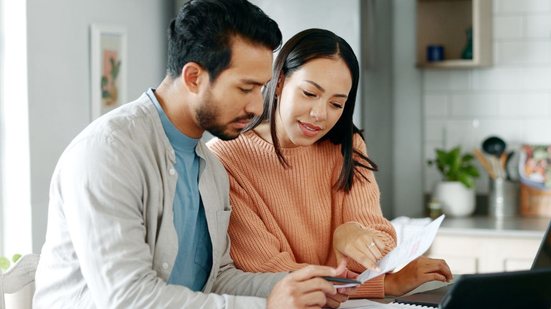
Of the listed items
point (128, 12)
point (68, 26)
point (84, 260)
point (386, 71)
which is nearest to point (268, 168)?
point (84, 260)

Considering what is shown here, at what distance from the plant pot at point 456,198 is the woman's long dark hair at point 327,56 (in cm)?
189

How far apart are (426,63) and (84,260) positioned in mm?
2863

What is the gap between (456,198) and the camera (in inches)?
162

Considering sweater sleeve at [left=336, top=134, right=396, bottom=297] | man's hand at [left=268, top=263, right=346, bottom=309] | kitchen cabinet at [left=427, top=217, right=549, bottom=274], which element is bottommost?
kitchen cabinet at [left=427, top=217, right=549, bottom=274]

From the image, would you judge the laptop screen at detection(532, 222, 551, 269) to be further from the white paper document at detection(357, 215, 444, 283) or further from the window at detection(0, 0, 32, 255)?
the window at detection(0, 0, 32, 255)

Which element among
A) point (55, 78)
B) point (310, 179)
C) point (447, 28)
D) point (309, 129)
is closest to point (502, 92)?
point (447, 28)

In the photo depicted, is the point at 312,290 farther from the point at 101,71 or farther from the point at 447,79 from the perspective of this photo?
the point at 447,79

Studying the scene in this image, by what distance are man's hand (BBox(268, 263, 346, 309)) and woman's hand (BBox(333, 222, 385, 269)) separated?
20cm

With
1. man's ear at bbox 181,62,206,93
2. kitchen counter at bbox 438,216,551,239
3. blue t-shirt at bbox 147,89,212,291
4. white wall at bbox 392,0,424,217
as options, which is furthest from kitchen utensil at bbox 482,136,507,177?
man's ear at bbox 181,62,206,93

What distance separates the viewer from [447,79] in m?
4.33

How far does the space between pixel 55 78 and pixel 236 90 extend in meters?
1.71

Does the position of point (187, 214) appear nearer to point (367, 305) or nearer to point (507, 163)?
point (367, 305)

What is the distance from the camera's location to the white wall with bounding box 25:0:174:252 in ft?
10.4

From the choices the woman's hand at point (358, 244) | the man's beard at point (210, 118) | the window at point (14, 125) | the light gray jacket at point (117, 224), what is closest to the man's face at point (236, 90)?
the man's beard at point (210, 118)
